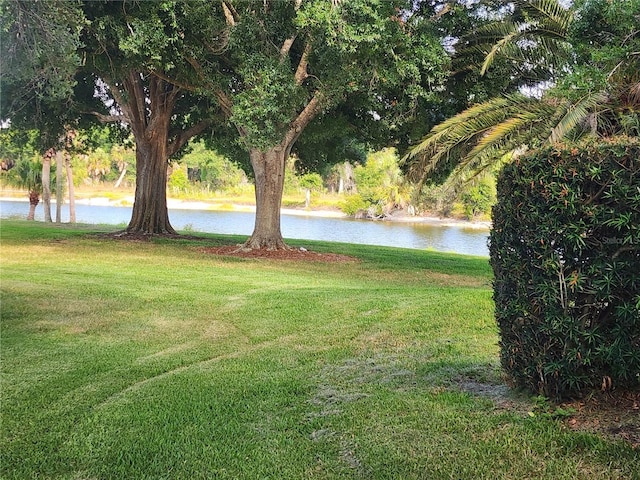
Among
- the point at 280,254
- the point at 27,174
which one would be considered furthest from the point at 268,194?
the point at 27,174

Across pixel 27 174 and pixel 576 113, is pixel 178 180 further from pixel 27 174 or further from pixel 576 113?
pixel 576 113

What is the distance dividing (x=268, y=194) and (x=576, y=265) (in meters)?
13.6

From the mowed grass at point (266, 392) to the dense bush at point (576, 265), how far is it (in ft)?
1.34

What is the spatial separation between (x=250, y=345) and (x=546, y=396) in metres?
3.37

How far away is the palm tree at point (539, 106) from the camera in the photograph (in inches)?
332

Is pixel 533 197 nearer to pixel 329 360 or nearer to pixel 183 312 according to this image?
pixel 329 360

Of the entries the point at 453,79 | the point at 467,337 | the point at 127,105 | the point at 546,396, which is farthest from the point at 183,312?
the point at 127,105

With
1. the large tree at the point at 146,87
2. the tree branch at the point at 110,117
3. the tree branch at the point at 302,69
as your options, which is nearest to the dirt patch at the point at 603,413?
the large tree at the point at 146,87

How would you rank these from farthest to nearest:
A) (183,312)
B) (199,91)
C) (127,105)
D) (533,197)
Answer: (127,105) → (199,91) → (183,312) → (533,197)

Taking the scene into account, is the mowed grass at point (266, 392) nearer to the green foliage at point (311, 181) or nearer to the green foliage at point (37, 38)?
the green foliage at point (37, 38)

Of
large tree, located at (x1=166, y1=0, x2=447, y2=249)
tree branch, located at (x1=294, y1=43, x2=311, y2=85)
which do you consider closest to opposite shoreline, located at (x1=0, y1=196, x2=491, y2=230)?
large tree, located at (x1=166, y1=0, x2=447, y2=249)

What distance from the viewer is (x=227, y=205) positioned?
218ft

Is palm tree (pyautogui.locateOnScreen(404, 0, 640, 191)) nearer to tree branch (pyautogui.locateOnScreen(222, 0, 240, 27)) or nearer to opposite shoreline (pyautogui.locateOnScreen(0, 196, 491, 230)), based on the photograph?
tree branch (pyautogui.locateOnScreen(222, 0, 240, 27))

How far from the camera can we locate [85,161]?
71.7 metres
